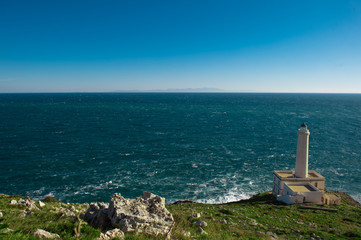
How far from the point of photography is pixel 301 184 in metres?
28.5

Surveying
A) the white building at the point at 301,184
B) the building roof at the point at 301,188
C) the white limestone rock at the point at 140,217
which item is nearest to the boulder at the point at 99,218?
the white limestone rock at the point at 140,217

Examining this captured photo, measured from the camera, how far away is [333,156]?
49.8 m

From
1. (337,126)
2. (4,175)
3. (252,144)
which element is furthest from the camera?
(337,126)

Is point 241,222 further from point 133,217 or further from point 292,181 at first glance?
point 292,181

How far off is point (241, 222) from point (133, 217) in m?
11.6

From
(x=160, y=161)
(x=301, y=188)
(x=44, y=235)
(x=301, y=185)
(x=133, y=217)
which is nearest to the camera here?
(x=44, y=235)

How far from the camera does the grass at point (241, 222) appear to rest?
9891 mm

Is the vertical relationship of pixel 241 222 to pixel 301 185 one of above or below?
above

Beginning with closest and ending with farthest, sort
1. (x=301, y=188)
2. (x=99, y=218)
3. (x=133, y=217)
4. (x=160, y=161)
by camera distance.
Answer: (x=133, y=217), (x=99, y=218), (x=301, y=188), (x=160, y=161)

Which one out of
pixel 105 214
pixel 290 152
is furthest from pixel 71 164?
pixel 290 152

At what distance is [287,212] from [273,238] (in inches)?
339

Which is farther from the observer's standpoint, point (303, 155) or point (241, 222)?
point (303, 155)

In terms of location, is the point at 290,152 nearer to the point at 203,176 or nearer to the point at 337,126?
the point at 203,176

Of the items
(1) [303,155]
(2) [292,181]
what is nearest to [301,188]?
(2) [292,181]
